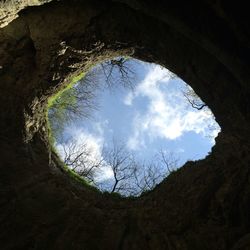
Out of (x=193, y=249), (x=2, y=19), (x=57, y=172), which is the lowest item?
(x=193, y=249)

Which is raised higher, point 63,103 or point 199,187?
point 63,103

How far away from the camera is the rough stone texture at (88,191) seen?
5.54 m

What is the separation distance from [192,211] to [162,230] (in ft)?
1.94

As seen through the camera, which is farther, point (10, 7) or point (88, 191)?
point (88, 191)

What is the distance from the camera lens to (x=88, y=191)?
7340 millimetres

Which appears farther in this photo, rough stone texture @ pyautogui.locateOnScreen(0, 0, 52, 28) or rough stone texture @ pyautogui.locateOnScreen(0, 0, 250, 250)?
rough stone texture @ pyautogui.locateOnScreen(0, 0, 250, 250)

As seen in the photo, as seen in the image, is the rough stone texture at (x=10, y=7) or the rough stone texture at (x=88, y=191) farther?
the rough stone texture at (x=88, y=191)

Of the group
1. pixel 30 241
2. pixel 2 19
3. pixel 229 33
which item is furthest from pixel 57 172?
pixel 229 33

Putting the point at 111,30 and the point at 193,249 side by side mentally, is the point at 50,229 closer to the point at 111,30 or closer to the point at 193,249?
the point at 193,249

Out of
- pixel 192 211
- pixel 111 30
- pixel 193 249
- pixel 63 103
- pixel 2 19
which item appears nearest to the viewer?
pixel 2 19

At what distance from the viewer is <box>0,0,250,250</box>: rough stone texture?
18.2ft

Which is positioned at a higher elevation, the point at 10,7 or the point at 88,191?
the point at 10,7

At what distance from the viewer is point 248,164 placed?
5.61m

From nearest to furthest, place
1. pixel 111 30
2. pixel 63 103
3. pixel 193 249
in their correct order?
pixel 193 249
pixel 111 30
pixel 63 103
